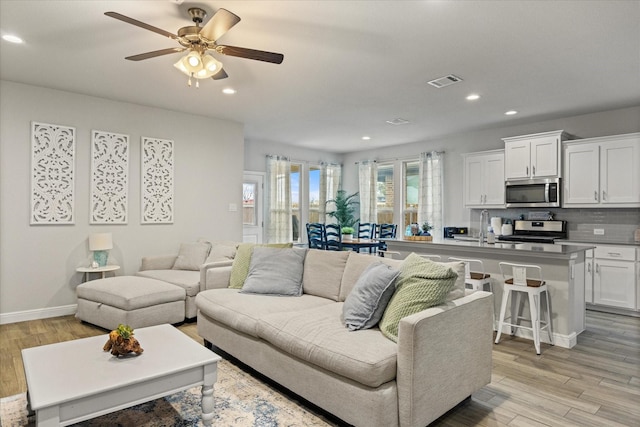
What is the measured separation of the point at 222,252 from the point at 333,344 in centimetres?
289

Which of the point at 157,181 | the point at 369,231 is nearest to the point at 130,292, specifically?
the point at 157,181

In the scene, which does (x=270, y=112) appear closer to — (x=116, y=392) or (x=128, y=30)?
(x=128, y=30)

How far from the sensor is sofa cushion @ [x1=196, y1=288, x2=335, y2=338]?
2765 mm

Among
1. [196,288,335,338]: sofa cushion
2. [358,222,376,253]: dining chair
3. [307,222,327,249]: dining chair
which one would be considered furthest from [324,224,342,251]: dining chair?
[196,288,335,338]: sofa cushion

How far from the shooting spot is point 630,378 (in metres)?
2.92

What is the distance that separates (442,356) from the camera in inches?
83.7

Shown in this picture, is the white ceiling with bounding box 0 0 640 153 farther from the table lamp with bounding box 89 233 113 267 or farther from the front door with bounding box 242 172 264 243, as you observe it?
the front door with bounding box 242 172 264 243

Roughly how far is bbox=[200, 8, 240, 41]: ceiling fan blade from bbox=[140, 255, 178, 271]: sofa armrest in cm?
333

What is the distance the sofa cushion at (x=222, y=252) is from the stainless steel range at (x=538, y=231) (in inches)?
163

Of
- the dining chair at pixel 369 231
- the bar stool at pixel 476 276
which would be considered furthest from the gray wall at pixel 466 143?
the bar stool at pixel 476 276

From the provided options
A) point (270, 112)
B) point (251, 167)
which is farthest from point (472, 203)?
point (251, 167)

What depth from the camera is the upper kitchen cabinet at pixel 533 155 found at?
5379 mm

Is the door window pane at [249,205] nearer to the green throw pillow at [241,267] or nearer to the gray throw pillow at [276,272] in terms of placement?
the green throw pillow at [241,267]

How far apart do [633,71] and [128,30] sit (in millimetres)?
4846
